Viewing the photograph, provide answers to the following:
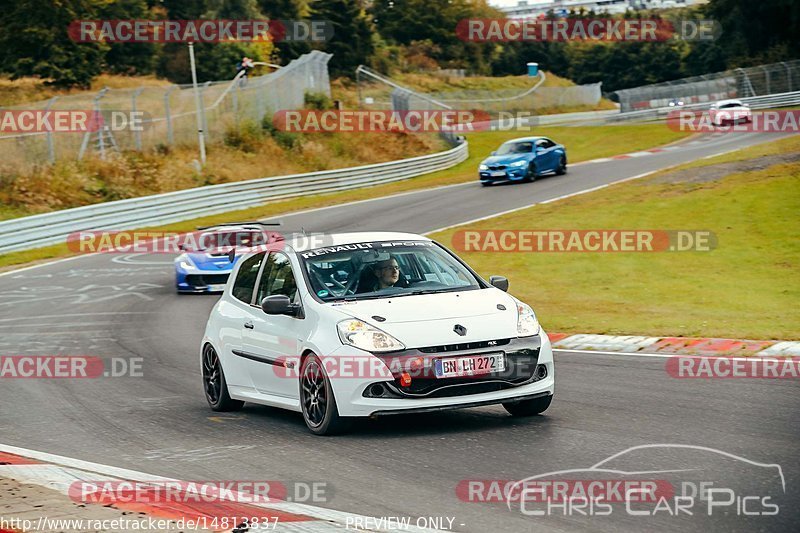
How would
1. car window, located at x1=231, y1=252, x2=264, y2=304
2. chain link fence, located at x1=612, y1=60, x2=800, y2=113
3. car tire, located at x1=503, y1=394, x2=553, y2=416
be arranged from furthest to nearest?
chain link fence, located at x1=612, y1=60, x2=800, y2=113, car window, located at x1=231, y1=252, x2=264, y2=304, car tire, located at x1=503, y1=394, x2=553, y2=416

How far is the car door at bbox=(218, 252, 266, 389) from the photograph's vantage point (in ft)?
32.9

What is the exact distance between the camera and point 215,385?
1065 cm

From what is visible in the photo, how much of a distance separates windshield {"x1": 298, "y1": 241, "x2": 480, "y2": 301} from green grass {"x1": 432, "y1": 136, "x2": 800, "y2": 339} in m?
4.98

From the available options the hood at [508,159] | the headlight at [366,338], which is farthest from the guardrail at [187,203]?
the headlight at [366,338]

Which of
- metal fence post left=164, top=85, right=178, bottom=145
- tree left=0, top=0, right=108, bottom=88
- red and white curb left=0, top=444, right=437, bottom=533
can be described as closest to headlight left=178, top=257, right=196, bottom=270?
red and white curb left=0, top=444, right=437, bottom=533

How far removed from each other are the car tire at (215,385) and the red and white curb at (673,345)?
4420 millimetres

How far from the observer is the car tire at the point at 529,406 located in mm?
8852

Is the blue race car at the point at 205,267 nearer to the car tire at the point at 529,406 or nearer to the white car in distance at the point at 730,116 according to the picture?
the car tire at the point at 529,406

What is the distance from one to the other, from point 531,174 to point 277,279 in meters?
29.5

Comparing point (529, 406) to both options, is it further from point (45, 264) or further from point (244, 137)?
point (244, 137)

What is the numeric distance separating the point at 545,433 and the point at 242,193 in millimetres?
31400

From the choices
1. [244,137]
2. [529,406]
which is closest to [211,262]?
[529,406]

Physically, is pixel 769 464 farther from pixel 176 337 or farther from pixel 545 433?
pixel 176 337

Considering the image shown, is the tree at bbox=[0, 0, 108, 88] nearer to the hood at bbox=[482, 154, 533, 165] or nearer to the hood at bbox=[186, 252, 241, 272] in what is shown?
the hood at bbox=[482, 154, 533, 165]
